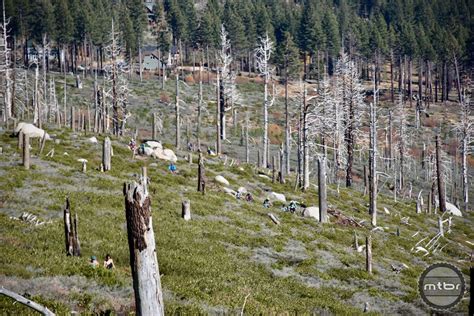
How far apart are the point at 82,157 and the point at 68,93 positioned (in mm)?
49347

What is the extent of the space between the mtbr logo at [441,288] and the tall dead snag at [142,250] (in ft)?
30.3

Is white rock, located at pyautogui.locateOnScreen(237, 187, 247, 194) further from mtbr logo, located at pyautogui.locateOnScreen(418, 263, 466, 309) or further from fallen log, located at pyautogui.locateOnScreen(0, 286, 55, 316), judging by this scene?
fallen log, located at pyautogui.locateOnScreen(0, 286, 55, 316)

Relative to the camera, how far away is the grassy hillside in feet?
37.8

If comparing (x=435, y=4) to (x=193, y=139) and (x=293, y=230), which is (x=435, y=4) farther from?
(x=293, y=230)

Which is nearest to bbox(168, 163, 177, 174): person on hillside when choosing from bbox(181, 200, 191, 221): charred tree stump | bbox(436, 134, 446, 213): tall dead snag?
bbox(181, 200, 191, 221): charred tree stump

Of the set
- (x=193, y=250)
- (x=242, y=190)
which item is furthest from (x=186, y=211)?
(x=242, y=190)

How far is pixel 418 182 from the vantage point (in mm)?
68312

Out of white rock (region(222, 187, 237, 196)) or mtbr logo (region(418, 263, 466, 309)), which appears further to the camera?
white rock (region(222, 187, 237, 196))

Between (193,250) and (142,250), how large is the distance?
9426mm

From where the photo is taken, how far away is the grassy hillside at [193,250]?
1151 centimetres

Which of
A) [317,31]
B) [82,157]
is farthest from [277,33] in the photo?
[82,157]

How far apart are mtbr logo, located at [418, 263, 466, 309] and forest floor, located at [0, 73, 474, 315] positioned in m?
1.32

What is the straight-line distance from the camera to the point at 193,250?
17.5m

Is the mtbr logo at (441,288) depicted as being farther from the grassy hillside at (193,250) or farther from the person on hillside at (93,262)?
the person on hillside at (93,262)
